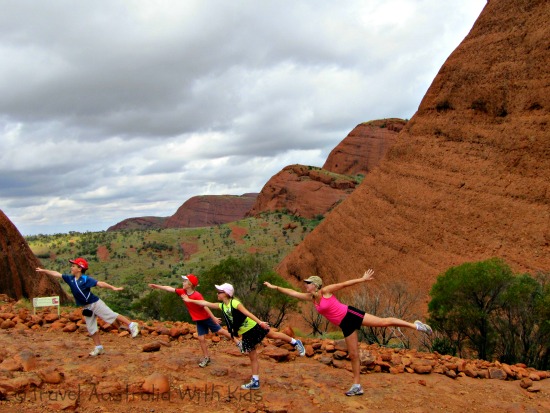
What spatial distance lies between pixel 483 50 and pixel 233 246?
47.4 m

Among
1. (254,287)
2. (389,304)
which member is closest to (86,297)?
(389,304)

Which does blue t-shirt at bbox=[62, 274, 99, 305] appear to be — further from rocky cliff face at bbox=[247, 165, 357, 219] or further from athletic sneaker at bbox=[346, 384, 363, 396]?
rocky cliff face at bbox=[247, 165, 357, 219]

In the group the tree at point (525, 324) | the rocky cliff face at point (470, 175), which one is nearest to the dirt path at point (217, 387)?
the tree at point (525, 324)

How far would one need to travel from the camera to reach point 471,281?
13836 millimetres

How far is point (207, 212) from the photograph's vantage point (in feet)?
490

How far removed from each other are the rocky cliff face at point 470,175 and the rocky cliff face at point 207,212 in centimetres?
11700

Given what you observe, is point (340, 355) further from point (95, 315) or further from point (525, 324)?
point (525, 324)

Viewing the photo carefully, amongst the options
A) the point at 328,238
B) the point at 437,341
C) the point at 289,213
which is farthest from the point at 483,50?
the point at 289,213

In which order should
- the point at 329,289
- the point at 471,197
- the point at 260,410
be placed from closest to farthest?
the point at 260,410 → the point at 329,289 → the point at 471,197

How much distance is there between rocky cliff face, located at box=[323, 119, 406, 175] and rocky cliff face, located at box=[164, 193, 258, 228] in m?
56.5

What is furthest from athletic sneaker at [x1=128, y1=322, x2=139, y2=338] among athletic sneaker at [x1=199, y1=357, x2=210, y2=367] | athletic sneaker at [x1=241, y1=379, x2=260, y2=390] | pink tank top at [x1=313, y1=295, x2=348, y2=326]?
pink tank top at [x1=313, y1=295, x2=348, y2=326]

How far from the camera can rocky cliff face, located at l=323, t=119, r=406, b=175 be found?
9069cm

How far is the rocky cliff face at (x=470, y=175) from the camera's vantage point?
21266 millimetres

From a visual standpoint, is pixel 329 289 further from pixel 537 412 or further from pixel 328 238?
pixel 328 238
